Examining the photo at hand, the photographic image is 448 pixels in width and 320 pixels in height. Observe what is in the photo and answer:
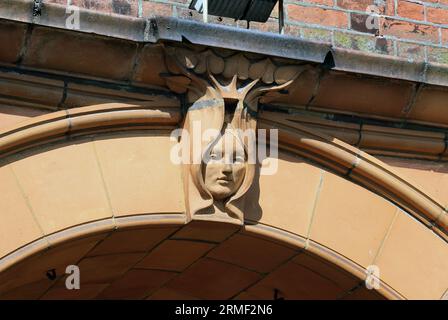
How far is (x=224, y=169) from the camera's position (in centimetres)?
453

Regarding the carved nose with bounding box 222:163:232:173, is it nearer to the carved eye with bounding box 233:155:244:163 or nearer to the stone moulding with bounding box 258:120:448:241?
the carved eye with bounding box 233:155:244:163

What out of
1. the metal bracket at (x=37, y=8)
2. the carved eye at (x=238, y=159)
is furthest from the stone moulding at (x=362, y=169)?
the metal bracket at (x=37, y=8)

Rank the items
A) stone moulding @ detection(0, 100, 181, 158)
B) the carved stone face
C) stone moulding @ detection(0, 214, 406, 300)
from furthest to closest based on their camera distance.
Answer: the carved stone face → stone moulding @ detection(0, 100, 181, 158) → stone moulding @ detection(0, 214, 406, 300)

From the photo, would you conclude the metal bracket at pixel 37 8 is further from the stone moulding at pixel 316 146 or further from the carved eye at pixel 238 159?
the carved eye at pixel 238 159

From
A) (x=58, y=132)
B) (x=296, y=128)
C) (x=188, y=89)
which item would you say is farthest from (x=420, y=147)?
(x=58, y=132)

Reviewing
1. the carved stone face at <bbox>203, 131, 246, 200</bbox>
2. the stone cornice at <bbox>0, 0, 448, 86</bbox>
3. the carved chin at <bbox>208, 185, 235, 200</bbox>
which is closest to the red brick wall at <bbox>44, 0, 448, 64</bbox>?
the stone cornice at <bbox>0, 0, 448, 86</bbox>

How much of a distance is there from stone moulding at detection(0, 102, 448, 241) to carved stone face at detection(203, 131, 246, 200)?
8.9 inches

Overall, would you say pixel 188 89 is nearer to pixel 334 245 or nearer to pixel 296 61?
pixel 296 61

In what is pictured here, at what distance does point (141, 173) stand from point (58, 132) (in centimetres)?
35

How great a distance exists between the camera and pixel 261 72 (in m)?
4.67

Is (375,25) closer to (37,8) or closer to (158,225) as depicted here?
(158,225)

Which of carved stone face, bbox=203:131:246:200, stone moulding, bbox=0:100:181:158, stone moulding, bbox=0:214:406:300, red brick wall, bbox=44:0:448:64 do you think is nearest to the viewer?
stone moulding, bbox=0:214:406:300

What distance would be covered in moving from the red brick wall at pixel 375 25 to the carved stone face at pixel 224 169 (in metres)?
0.62

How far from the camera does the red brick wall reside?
16.4 ft
